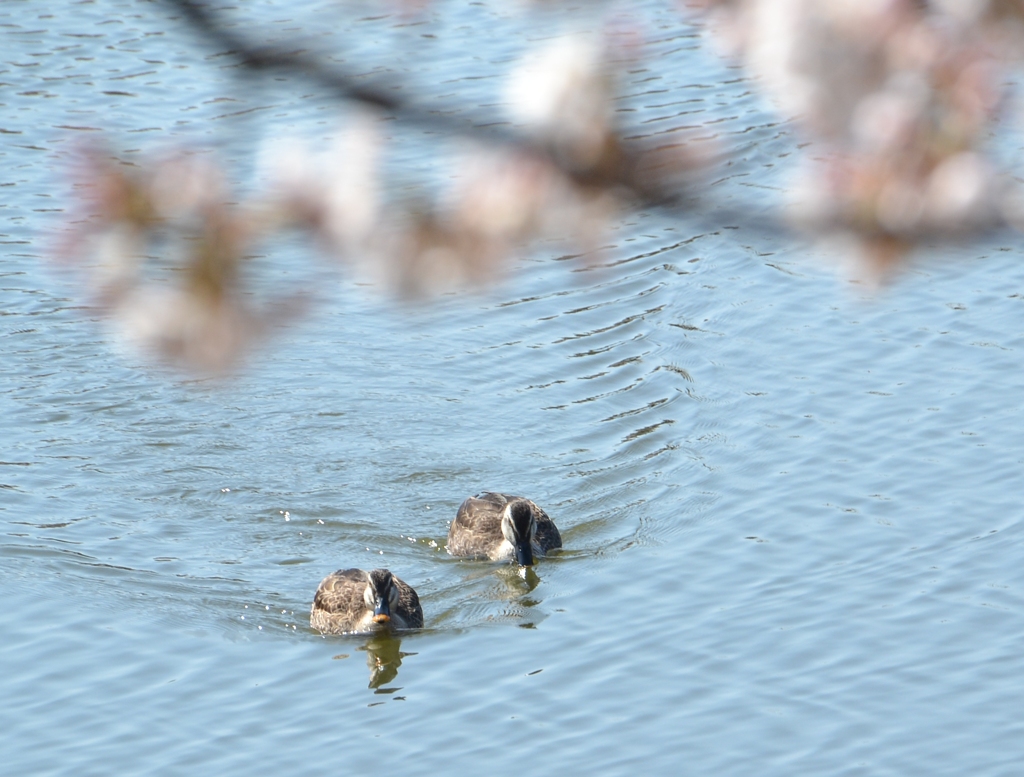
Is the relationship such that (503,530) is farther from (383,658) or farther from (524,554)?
(383,658)

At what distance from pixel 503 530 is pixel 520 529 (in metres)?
0.14

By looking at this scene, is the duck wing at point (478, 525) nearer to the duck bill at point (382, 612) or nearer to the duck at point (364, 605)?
the duck at point (364, 605)

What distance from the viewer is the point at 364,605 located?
39.2ft

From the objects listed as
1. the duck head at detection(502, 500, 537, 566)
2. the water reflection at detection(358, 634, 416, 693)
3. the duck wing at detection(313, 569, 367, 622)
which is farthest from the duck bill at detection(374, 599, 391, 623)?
the duck head at detection(502, 500, 537, 566)

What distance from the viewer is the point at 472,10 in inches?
917

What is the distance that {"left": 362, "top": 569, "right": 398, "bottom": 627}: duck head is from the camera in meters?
11.9

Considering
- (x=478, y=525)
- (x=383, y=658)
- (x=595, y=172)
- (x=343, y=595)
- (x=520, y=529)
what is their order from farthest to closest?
(x=478, y=525), (x=520, y=529), (x=343, y=595), (x=383, y=658), (x=595, y=172)

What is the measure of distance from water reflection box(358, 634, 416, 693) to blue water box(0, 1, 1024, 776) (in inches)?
1.8

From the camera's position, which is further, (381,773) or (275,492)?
(275,492)

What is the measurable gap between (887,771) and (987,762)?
0.64 metres

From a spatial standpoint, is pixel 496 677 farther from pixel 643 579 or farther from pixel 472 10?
pixel 472 10

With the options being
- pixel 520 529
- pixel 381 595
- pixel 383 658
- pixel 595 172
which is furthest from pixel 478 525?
pixel 595 172

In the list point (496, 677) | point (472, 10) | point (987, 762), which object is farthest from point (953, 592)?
point (472, 10)

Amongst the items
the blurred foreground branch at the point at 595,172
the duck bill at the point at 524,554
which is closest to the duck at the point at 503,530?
the duck bill at the point at 524,554
